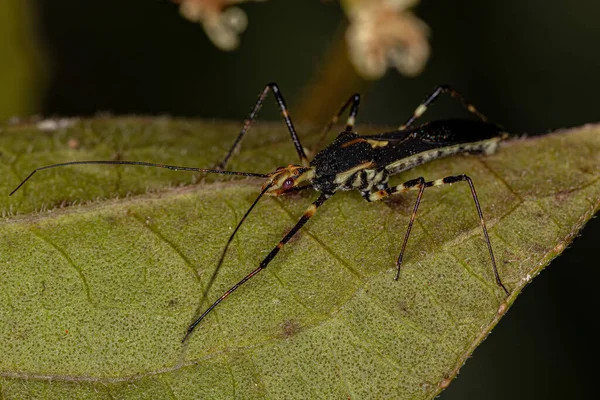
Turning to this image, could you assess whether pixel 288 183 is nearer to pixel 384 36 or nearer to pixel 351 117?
pixel 351 117

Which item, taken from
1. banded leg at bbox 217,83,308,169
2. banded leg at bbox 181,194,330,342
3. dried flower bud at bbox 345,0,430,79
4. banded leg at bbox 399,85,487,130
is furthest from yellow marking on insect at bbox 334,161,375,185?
banded leg at bbox 399,85,487,130

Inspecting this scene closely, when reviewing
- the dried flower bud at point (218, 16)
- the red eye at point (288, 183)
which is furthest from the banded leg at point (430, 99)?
the dried flower bud at point (218, 16)

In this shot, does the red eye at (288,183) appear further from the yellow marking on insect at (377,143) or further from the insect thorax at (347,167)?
the yellow marking on insect at (377,143)

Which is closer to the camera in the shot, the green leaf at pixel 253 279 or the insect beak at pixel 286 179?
the green leaf at pixel 253 279

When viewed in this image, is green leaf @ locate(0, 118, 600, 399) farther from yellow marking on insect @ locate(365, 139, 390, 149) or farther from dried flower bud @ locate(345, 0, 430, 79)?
dried flower bud @ locate(345, 0, 430, 79)

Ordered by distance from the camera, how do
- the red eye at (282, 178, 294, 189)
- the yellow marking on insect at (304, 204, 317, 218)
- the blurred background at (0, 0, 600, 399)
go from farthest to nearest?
the blurred background at (0, 0, 600, 399) → the red eye at (282, 178, 294, 189) → the yellow marking on insect at (304, 204, 317, 218)

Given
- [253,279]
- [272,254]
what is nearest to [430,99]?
[272,254]

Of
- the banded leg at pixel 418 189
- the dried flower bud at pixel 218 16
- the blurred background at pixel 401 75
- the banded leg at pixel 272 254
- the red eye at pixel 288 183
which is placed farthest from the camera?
the blurred background at pixel 401 75
